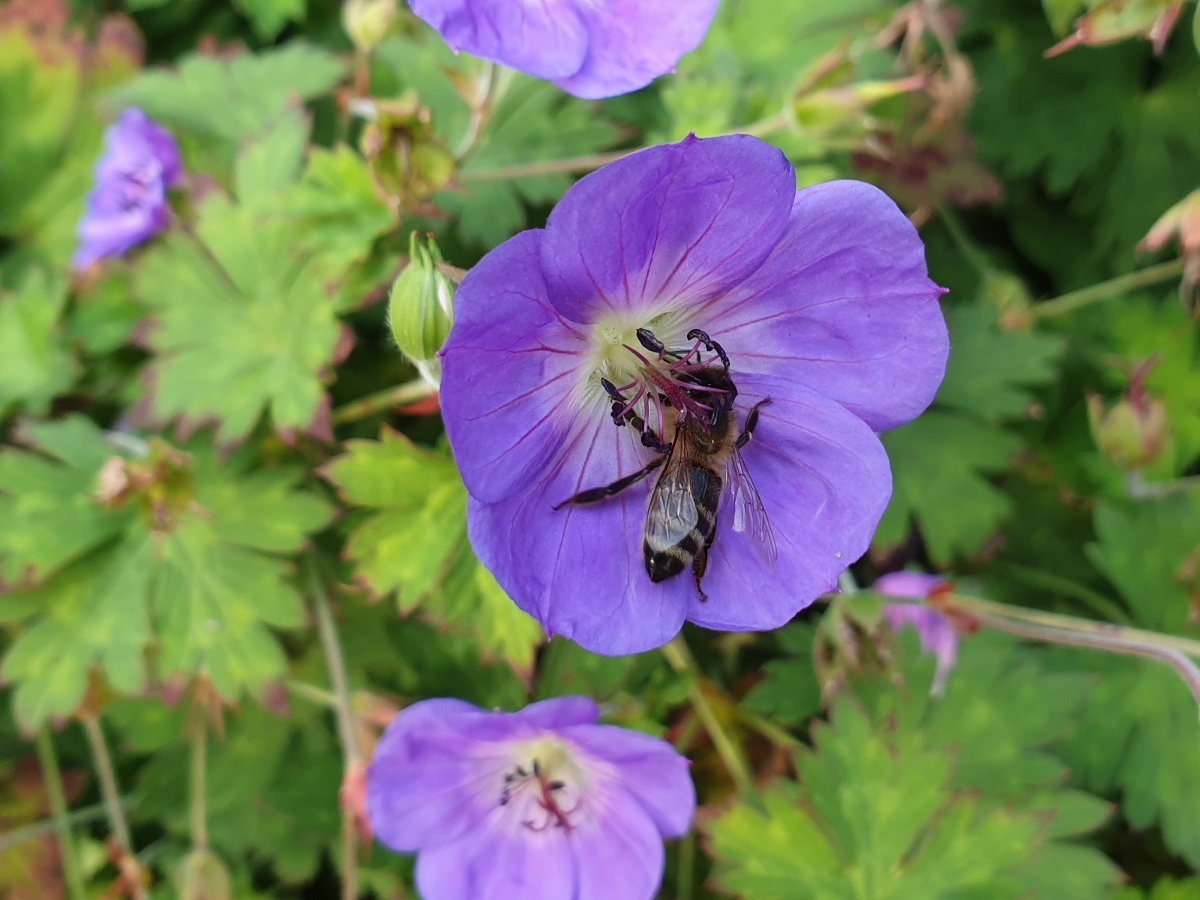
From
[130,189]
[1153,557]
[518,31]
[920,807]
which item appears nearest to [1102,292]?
[1153,557]

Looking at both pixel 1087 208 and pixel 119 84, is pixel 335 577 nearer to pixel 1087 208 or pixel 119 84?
pixel 119 84

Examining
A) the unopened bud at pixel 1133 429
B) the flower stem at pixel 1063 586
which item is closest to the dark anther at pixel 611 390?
the unopened bud at pixel 1133 429

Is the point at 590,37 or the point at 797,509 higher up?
the point at 590,37

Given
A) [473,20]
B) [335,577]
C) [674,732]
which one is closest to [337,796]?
[335,577]

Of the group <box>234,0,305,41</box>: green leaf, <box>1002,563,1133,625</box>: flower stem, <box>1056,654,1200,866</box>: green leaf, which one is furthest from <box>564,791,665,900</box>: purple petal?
<box>234,0,305,41</box>: green leaf

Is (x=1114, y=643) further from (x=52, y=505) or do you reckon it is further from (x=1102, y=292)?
(x=52, y=505)

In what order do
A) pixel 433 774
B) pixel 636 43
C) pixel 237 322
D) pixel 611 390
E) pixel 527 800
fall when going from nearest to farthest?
pixel 611 390 → pixel 636 43 → pixel 433 774 → pixel 527 800 → pixel 237 322
